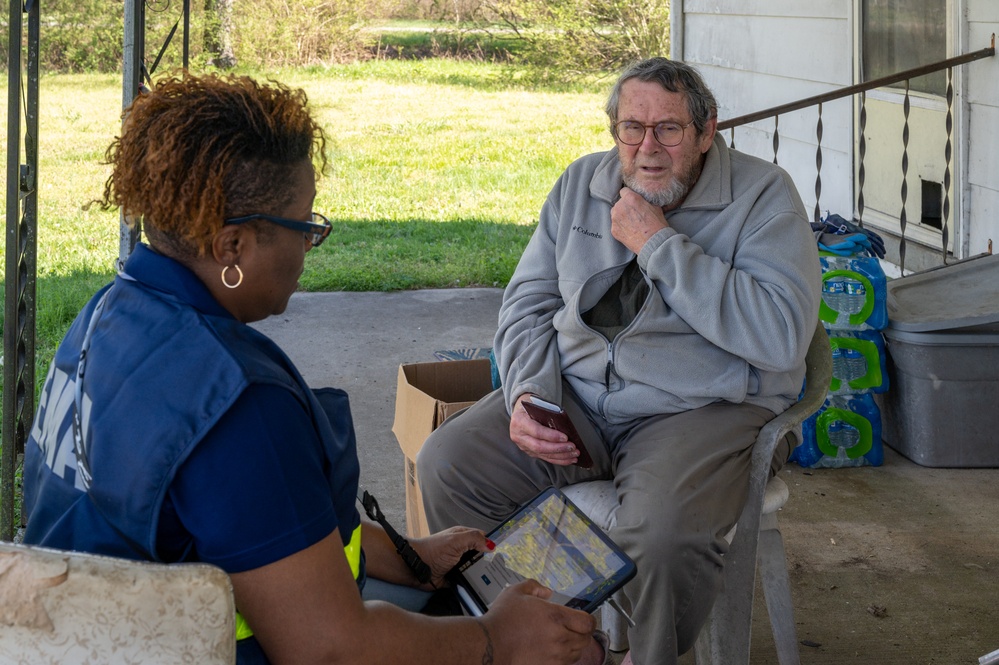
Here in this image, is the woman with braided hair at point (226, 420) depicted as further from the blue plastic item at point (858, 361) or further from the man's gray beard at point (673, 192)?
the blue plastic item at point (858, 361)

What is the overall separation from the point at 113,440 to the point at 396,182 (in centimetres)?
947

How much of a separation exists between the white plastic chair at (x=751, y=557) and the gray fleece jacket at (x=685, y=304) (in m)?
0.10

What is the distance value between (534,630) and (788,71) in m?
5.78

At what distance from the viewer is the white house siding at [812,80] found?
466 cm

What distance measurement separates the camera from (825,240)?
388cm

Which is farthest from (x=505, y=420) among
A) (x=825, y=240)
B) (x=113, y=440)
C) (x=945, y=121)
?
(x=945, y=121)

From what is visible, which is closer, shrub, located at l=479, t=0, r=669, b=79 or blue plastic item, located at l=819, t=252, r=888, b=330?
blue plastic item, located at l=819, t=252, r=888, b=330

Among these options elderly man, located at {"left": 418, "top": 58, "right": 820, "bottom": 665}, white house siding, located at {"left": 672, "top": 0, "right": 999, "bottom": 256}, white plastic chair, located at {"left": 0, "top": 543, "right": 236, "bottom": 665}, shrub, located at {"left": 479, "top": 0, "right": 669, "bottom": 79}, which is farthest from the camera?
shrub, located at {"left": 479, "top": 0, "right": 669, "bottom": 79}

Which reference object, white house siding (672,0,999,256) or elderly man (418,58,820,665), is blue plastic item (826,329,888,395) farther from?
elderly man (418,58,820,665)

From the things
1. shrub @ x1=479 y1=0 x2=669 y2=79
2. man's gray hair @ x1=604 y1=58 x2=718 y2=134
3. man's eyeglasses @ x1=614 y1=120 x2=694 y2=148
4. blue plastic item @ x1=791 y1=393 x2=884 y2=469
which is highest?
shrub @ x1=479 y1=0 x2=669 y2=79

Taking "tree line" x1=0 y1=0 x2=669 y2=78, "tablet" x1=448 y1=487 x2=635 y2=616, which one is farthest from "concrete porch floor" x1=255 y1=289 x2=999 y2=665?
"tree line" x1=0 y1=0 x2=669 y2=78

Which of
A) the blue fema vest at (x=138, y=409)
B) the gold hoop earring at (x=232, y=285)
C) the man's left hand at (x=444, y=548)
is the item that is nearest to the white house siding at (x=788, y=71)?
the man's left hand at (x=444, y=548)

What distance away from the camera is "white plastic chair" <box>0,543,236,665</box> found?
111 centimetres

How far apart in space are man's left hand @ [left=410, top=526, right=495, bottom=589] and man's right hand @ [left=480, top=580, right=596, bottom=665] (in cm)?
30
